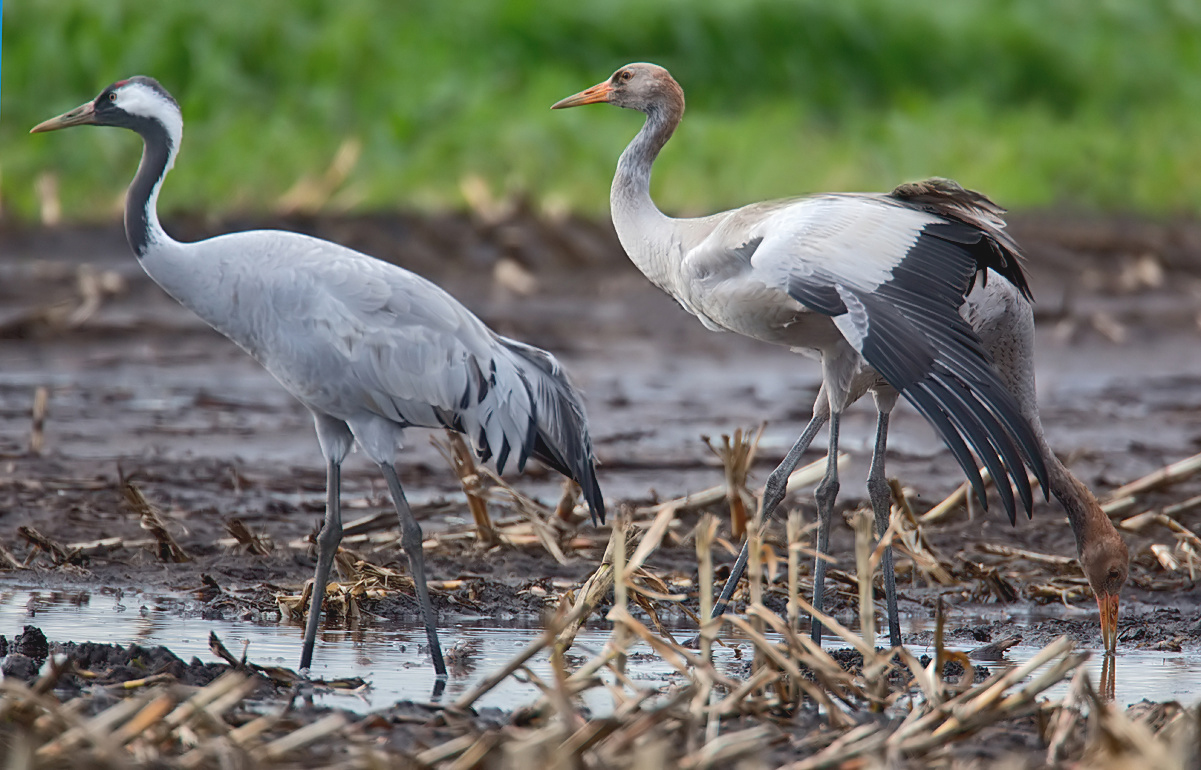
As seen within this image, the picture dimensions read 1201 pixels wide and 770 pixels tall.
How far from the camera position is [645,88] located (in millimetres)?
5531

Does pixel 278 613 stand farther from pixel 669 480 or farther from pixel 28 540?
pixel 669 480

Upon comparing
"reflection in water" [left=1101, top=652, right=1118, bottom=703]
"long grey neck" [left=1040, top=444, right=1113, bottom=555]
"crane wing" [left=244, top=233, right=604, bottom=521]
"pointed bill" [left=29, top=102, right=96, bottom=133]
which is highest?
"pointed bill" [left=29, top=102, right=96, bottom=133]

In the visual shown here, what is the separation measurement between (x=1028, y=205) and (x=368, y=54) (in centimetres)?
664

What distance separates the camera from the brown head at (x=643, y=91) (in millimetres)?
5531

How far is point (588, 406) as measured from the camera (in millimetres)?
9539

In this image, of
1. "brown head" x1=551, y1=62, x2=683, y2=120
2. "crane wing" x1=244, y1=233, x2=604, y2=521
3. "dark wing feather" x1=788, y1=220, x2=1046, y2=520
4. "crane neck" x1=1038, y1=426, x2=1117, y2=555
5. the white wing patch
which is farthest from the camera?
"brown head" x1=551, y1=62, x2=683, y2=120

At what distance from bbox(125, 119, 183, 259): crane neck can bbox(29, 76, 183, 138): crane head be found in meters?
0.02

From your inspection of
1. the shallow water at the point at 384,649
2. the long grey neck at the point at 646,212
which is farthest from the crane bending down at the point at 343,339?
the long grey neck at the point at 646,212

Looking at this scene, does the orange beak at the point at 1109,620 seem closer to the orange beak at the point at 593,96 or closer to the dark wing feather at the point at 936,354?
the dark wing feather at the point at 936,354

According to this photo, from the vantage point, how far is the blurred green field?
14.0m

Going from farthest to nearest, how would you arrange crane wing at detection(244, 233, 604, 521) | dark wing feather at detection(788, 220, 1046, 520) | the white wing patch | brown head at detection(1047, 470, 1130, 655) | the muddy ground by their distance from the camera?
the muddy ground
brown head at detection(1047, 470, 1130, 655)
crane wing at detection(244, 233, 604, 521)
the white wing patch
dark wing feather at detection(788, 220, 1046, 520)

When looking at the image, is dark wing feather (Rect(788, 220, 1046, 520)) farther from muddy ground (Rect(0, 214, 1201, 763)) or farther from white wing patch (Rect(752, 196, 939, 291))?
muddy ground (Rect(0, 214, 1201, 763))

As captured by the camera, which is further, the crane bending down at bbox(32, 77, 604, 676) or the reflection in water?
the crane bending down at bbox(32, 77, 604, 676)

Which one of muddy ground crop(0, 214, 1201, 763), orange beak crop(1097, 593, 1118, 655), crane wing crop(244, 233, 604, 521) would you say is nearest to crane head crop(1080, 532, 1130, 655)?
orange beak crop(1097, 593, 1118, 655)
